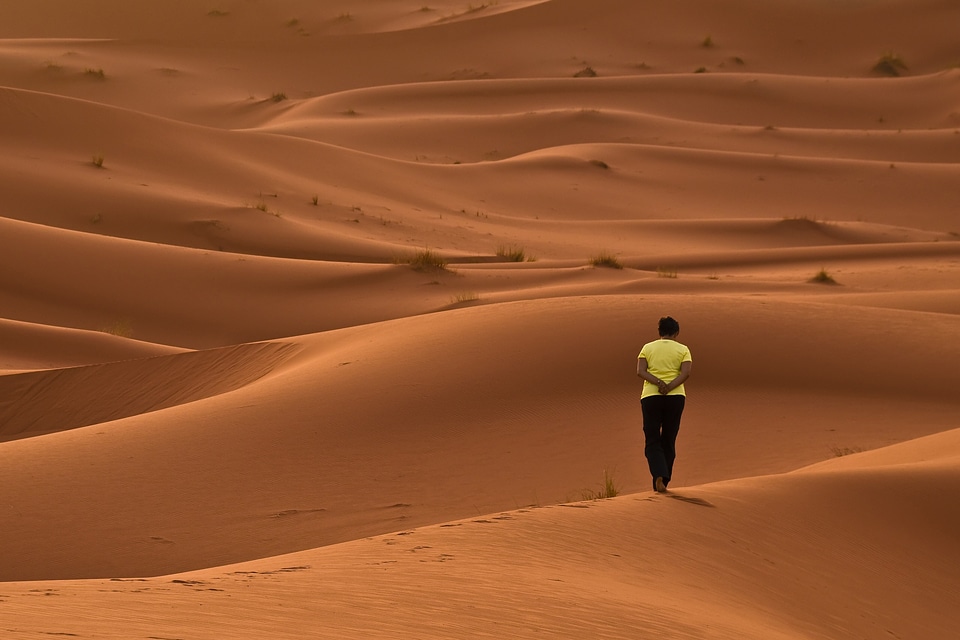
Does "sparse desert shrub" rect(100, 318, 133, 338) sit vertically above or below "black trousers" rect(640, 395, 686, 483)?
above

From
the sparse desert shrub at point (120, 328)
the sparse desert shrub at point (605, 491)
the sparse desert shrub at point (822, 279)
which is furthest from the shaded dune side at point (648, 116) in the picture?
the sparse desert shrub at point (605, 491)

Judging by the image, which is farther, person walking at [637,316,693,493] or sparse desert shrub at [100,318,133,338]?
sparse desert shrub at [100,318,133,338]

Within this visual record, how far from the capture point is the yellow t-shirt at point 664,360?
24.2 feet

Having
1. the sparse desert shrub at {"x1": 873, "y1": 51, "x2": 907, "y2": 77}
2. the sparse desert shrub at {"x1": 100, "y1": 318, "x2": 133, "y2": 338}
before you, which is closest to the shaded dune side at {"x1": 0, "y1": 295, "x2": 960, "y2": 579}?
the sparse desert shrub at {"x1": 100, "y1": 318, "x2": 133, "y2": 338}

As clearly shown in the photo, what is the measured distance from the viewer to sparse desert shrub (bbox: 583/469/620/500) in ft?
28.5

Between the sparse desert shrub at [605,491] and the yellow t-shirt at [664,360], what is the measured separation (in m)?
1.43

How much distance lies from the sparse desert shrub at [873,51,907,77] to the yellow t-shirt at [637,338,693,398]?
42381mm

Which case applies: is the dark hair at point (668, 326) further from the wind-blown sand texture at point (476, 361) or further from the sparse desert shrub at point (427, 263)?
the sparse desert shrub at point (427, 263)

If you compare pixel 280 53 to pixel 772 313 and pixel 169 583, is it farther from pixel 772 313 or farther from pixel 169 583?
pixel 169 583

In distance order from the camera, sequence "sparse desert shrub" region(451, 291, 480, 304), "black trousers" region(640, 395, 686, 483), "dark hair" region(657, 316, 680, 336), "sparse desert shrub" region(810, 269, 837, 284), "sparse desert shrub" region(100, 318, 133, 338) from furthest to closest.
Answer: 1. "sparse desert shrub" region(810, 269, 837, 284)
2. "sparse desert shrub" region(100, 318, 133, 338)
3. "sparse desert shrub" region(451, 291, 480, 304)
4. "dark hair" region(657, 316, 680, 336)
5. "black trousers" region(640, 395, 686, 483)

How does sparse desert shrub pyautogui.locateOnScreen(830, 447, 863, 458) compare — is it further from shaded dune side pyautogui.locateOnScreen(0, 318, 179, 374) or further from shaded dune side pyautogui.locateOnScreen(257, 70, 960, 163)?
shaded dune side pyautogui.locateOnScreen(257, 70, 960, 163)

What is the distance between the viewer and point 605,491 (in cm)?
930

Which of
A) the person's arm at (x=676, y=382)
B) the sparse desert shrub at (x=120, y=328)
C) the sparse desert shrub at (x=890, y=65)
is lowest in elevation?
the person's arm at (x=676, y=382)

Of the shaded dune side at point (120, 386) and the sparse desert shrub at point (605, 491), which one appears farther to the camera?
the shaded dune side at point (120, 386)
